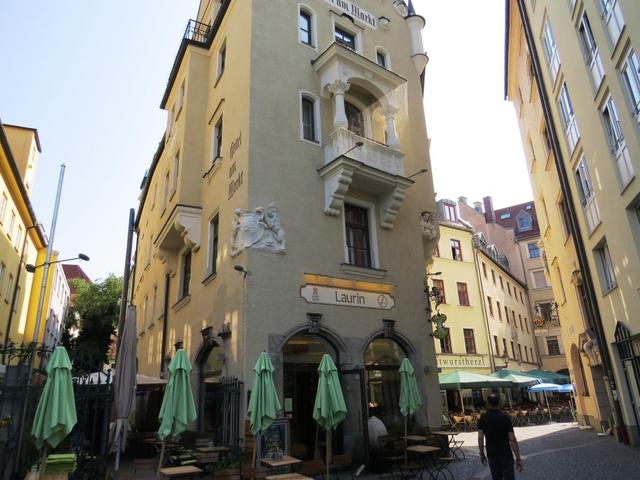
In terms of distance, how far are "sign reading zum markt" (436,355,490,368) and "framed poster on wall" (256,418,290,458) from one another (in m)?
21.1

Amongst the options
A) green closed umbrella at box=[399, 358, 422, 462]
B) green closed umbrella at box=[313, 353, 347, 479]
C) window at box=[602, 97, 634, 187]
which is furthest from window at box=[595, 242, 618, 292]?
green closed umbrella at box=[313, 353, 347, 479]

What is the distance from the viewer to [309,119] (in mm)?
15547

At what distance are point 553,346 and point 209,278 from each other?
42930mm

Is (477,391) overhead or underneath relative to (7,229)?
underneath

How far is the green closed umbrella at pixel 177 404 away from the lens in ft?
29.3

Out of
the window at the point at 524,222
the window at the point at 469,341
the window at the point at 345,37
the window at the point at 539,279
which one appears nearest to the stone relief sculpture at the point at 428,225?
the window at the point at 345,37

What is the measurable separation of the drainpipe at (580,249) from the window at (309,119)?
10579mm

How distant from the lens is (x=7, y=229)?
2375 cm

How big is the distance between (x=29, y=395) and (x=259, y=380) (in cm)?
436

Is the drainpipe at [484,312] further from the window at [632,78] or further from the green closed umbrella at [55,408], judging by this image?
the green closed umbrella at [55,408]

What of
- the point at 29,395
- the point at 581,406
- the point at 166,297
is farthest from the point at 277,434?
the point at 581,406

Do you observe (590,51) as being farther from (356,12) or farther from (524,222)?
(524,222)

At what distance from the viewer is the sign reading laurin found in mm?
17734

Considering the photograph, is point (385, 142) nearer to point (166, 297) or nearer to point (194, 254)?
point (194, 254)
